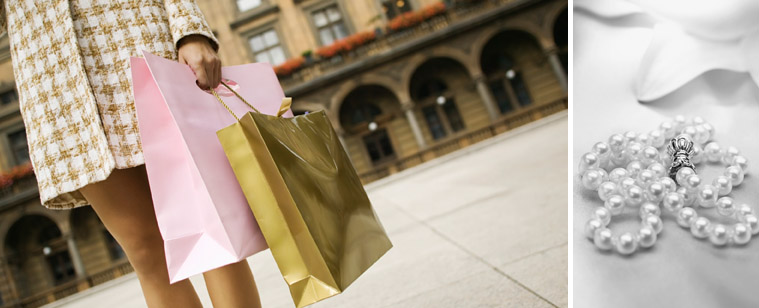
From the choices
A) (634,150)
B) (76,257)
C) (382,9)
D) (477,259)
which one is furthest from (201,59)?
(76,257)

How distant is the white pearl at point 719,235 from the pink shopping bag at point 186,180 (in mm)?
740

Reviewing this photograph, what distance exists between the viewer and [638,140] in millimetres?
880

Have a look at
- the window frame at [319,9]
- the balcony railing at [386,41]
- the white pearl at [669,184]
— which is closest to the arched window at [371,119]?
the balcony railing at [386,41]

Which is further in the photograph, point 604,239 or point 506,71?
point 506,71

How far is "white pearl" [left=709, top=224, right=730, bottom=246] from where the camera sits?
0.66 meters

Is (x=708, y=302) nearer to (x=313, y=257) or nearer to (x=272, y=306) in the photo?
(x=313, y=257)

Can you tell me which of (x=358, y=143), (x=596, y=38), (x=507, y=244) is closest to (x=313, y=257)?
(x=596, y=38)

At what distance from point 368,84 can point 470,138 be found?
12.0 feet

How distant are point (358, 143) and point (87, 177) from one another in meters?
13.9

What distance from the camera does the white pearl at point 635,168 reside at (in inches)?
35.0

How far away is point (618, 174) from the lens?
2.87 feet

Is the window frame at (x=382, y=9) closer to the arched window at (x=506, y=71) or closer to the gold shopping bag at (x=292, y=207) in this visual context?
the arched window at (x=506, y=71)

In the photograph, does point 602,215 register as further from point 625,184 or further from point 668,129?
point 668,129

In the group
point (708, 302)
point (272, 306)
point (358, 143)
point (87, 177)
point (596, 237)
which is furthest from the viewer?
point (358, 143)
